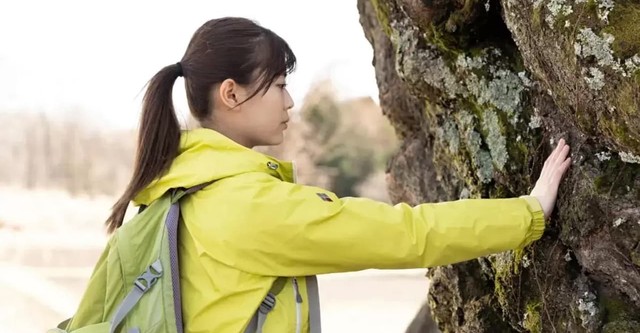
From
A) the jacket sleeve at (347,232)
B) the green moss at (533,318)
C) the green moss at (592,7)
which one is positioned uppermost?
the green moss at (592,7)

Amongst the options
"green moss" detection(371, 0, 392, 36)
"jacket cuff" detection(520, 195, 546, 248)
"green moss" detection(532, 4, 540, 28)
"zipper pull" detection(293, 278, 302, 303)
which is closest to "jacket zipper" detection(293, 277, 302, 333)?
"zipper pull" detection(293, 278, 302, 303)

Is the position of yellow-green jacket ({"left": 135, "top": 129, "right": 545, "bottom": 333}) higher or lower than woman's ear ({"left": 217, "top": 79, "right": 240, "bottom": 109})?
lower

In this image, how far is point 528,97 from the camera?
232 cm

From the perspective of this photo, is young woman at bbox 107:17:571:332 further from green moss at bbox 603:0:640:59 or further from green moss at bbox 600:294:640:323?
green moss at bbox 603:0:640:59

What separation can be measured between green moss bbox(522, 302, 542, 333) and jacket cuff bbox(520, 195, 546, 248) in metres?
0.37

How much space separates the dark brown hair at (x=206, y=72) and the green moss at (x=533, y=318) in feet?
3.17

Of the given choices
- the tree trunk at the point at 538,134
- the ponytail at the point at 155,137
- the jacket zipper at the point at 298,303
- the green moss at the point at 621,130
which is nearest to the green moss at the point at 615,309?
the tree trunk at the point at 538,134

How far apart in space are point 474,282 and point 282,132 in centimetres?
104

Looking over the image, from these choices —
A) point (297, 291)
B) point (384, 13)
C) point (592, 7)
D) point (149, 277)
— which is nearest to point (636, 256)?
point (592, 7)

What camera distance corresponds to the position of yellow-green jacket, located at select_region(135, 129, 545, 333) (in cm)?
181

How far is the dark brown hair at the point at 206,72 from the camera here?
2.07m

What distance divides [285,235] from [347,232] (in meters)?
0.14

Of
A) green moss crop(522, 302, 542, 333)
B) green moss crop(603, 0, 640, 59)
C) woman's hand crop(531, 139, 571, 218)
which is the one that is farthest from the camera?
green moss crop(522, 302, 542, 333)

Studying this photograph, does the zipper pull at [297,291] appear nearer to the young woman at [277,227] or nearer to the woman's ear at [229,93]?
the young woman at [277,227]
